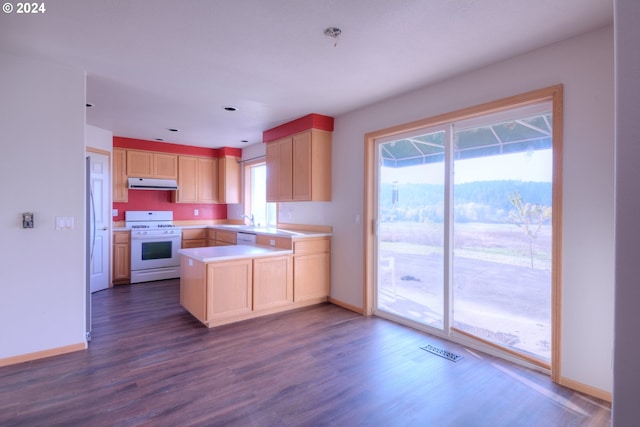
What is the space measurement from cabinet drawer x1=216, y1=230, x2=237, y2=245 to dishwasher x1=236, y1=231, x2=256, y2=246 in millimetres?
192

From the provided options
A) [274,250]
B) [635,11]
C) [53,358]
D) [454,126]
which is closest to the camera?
[635,11]

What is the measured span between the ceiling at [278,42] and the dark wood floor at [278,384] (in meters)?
2.50

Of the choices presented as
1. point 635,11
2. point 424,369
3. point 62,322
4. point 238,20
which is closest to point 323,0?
point 238,20

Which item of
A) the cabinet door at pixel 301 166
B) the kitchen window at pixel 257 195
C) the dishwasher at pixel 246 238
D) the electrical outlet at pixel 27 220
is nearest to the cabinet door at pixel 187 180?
the kitchen window at pixel 257 195

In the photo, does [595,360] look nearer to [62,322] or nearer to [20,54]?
[62,322]

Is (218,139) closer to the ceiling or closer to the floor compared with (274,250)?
closer to the ceiling

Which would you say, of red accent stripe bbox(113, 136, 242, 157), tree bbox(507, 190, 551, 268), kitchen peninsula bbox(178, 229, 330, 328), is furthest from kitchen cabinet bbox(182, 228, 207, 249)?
tree bbox(507, 190, 551, 268)

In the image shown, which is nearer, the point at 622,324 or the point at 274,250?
the point at 622,324

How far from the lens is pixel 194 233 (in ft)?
19.8

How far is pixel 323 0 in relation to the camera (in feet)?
6.21

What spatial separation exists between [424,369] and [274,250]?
86.6 inches

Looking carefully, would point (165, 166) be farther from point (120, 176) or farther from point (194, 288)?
point (194, 288)

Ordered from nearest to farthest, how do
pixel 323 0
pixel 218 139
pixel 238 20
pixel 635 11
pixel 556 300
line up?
pixel 635 11, pixel 323 0, pixel 238 20, pixel 556 300, pixel 218 139

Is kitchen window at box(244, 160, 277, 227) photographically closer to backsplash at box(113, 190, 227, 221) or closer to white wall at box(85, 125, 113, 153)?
backsplash at box(113, 190, 227, 221)
